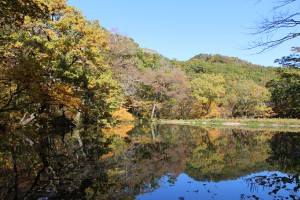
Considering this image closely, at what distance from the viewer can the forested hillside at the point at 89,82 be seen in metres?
9.93

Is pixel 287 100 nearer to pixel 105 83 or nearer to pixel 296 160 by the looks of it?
pixel 105 83

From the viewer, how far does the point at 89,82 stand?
16078 mm

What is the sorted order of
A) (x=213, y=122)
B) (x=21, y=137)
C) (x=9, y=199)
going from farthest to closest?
(x=213, y=122), (x=21, y=137), (x=9, y=199)

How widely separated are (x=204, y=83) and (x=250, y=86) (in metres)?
6.49

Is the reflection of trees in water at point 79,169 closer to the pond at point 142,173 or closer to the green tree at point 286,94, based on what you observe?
the pond at point 142,173

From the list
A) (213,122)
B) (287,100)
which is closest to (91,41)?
(213,122)

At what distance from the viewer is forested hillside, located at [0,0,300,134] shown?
993cm

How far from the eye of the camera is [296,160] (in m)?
8.21

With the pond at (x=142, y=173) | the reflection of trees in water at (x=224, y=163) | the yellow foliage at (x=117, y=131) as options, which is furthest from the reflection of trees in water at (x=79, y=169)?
the yellow foliage at (x=117, y=131)

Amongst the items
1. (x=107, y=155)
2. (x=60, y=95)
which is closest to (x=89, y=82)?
(x=60, y=95)

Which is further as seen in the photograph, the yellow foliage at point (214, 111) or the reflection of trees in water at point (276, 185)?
the yellow foliage at point (214, 111)

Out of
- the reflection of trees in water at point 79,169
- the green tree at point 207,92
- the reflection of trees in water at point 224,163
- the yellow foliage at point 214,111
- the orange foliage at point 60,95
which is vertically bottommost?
the reflection of trees in water at point 224,163

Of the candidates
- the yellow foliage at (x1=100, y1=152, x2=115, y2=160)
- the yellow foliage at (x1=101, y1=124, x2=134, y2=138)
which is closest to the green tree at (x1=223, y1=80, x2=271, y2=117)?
the yellow foliage at (x1=101, y1=124, x2=134, y2=138)

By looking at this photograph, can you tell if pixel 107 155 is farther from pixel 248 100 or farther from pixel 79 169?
pixel 248 100
